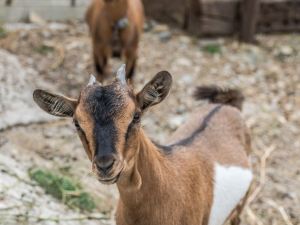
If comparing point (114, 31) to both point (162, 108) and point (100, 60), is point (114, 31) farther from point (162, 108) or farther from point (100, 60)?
point (162, 108)

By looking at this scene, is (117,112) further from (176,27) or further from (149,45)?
(176,27)

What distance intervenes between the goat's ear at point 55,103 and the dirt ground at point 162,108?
139 centimetres

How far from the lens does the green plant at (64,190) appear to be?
519cm

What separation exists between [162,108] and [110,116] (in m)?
4.17

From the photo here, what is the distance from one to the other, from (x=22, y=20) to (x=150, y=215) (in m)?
6.13

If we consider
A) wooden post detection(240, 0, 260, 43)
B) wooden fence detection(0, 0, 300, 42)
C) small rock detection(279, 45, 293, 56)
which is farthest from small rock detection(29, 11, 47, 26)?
small rock detection(279, 45, 293, 56)

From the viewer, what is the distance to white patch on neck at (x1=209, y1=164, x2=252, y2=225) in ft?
14.1

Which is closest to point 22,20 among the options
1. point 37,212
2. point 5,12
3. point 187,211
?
point 5,12

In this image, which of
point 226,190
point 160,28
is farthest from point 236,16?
point 226,190

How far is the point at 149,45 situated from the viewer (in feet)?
29.0

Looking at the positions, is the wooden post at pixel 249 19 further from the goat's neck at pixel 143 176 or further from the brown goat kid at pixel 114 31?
the goat's neck at pixel 143 176

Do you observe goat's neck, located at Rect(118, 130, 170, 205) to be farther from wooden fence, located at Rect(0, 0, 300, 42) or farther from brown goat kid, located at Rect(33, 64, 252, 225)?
wooden fence, located at Rect(0, 0, 300, 42)

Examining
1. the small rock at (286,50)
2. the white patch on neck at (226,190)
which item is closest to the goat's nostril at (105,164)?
the white patch on neck at (226,190)

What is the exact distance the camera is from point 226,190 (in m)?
4.38
